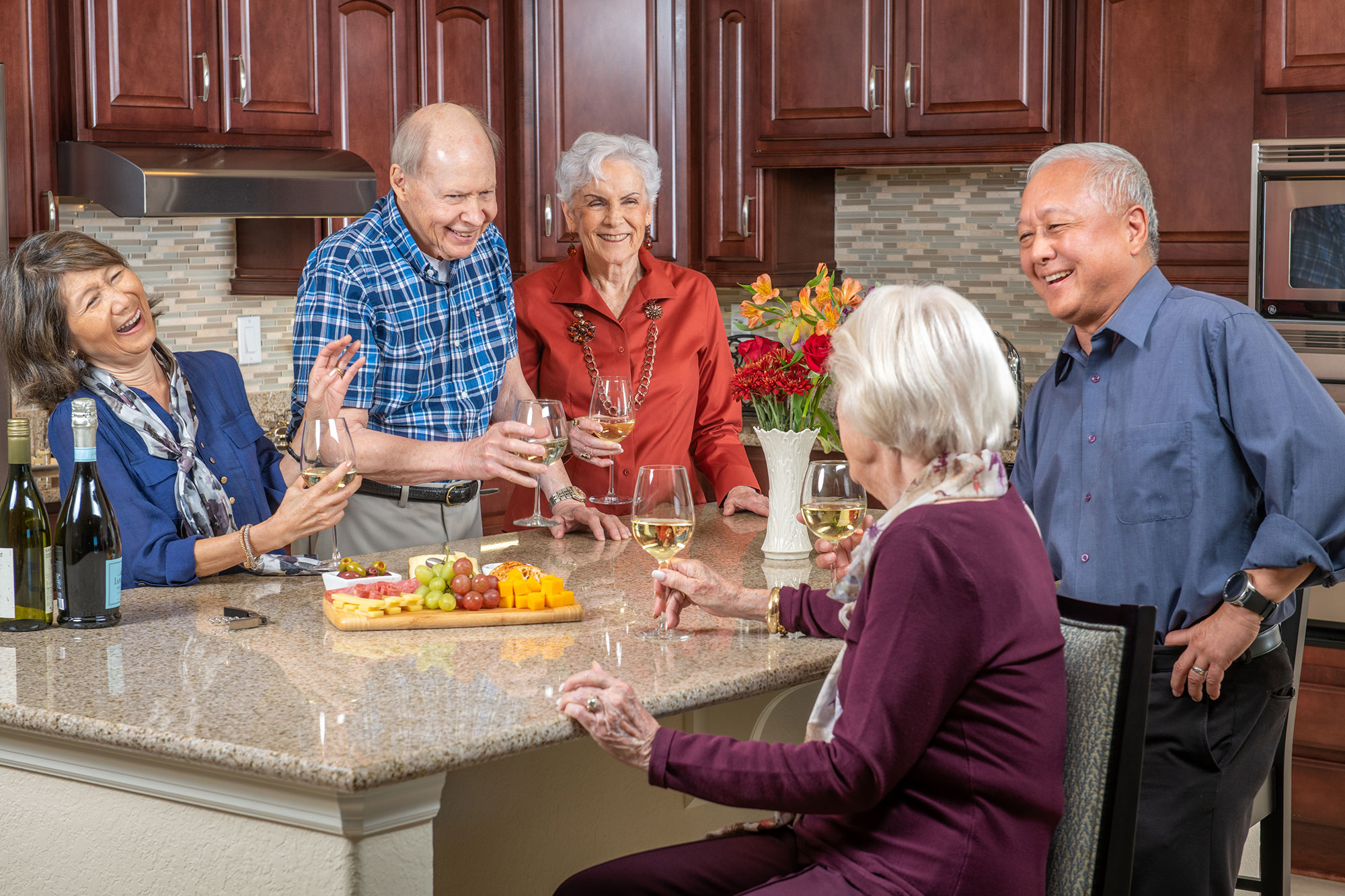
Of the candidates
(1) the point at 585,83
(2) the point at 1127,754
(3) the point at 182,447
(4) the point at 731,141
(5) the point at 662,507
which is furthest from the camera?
(4) the point at 731,141

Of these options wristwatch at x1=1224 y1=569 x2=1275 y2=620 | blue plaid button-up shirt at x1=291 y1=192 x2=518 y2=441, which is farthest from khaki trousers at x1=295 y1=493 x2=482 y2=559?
wristwatch at x1=1224 y1=569 x2=1275 y2=620

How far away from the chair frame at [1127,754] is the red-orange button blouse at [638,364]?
54.5 inches

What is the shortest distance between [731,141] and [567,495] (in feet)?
7.06

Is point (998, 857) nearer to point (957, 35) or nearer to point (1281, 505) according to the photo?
point (1281, 505)

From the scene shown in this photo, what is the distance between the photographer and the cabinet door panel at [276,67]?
11.7 feet

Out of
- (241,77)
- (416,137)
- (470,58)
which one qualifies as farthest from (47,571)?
(470,58)

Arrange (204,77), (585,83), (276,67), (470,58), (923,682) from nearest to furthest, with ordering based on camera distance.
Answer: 1. (923,682)
2. (204,77)
3. (276,67)
4. (470,58)
5. (585,83)

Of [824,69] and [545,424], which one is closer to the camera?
[545,424]

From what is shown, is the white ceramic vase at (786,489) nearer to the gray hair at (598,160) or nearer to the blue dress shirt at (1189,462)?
the blue dress shirt at (1189,462)

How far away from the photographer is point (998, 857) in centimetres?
137

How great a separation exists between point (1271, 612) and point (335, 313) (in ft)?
5.44

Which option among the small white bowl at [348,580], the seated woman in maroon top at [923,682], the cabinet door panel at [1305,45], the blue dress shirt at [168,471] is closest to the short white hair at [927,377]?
the seated woman in maroon top at [923,682]

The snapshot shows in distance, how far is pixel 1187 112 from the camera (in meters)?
3.73

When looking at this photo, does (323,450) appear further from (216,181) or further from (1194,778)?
(216,181)
